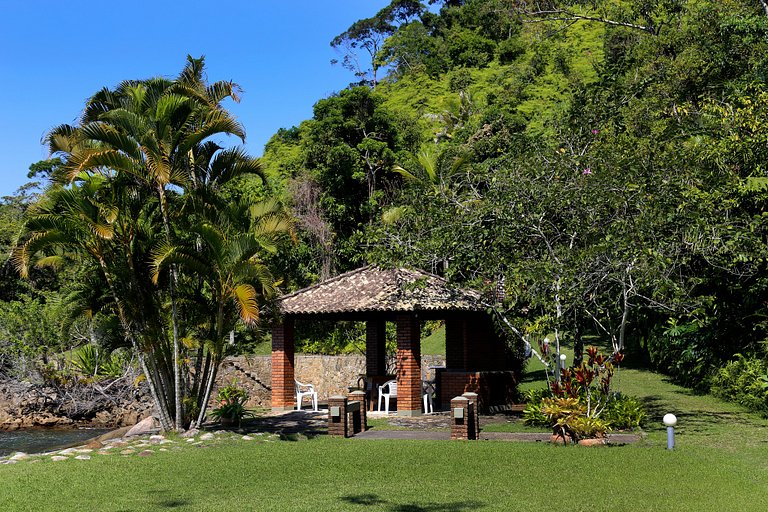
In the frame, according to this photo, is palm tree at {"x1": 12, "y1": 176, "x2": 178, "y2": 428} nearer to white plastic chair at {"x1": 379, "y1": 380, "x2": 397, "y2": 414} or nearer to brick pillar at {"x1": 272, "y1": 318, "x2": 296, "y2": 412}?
brick pillar at {"x1": 272, "y1": 318, "x2": 296, "y2": 412}

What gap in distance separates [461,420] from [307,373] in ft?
41.4

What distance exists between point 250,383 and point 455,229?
37.8 ft

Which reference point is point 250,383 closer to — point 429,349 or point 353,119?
point 429,349

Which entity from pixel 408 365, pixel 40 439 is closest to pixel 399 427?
pixel 408 365

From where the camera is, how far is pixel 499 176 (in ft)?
55.9

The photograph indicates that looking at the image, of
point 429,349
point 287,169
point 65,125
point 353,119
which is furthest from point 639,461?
point 287,169

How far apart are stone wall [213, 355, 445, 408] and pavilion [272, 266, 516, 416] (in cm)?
431

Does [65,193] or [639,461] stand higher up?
[65,193]

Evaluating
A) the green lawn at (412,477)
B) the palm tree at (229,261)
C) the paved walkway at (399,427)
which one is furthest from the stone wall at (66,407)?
the green lawn at (412,477)

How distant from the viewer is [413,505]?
827 centimetres

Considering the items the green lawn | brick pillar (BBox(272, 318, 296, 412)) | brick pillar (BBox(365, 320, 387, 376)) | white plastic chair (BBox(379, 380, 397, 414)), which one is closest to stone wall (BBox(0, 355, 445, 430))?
brick pillar (BBox(365, 320, 387, 376))

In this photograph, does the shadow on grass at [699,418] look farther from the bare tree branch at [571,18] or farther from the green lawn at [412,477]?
the bare tree branch at [571,18]

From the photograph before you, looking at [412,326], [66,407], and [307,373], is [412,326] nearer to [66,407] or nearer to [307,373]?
[307,373]

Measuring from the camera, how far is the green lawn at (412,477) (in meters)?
8.44
